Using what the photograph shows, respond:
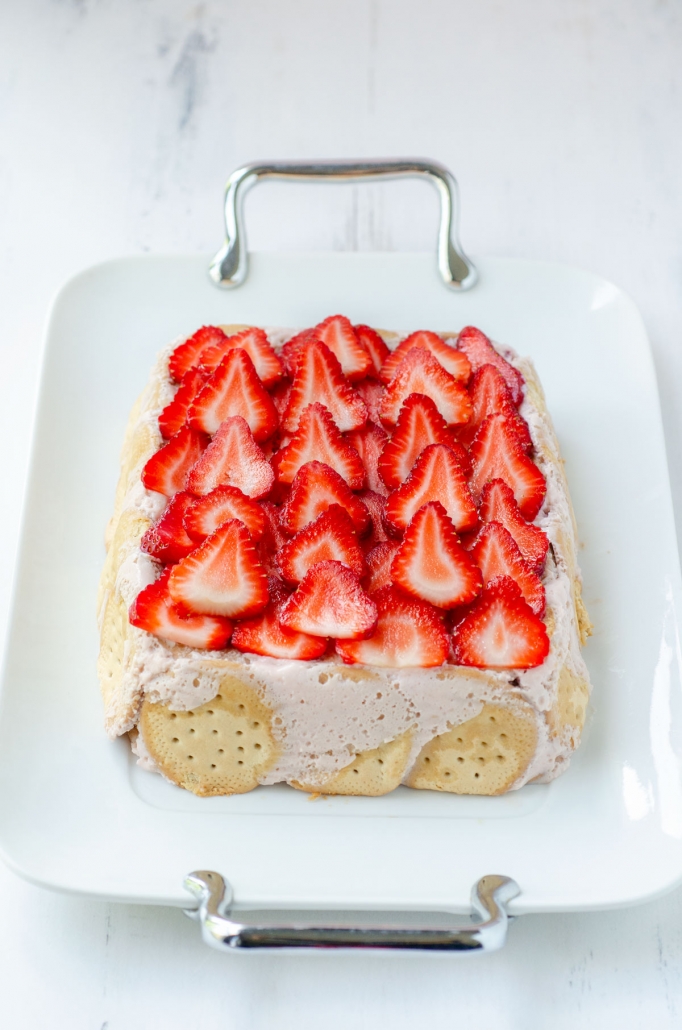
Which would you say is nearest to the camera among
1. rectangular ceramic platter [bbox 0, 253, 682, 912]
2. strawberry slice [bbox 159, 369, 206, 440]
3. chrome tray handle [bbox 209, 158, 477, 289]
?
rectangular ceramic platter [bbox 0, 253, 682, 912]

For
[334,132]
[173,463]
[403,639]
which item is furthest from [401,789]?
[334,132]

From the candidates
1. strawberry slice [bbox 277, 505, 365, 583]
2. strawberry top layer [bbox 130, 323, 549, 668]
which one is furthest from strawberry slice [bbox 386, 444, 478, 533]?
strawberry slice [bbox 277, 505, 365, 583]

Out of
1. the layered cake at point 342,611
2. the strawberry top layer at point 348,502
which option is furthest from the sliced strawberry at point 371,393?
the layered cake at point 342,611

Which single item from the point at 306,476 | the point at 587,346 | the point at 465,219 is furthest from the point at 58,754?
the point at 465,219

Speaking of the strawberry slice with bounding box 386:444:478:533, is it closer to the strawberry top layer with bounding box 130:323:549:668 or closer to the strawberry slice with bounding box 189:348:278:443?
the strawberry top layer with bounding box 130:323:549:668

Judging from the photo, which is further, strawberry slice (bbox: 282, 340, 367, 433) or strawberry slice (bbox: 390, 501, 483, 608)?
strawberry slice (bbox: 282, 340, 367, 433)

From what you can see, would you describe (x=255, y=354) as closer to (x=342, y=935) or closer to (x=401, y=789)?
(x=401, y=789)
